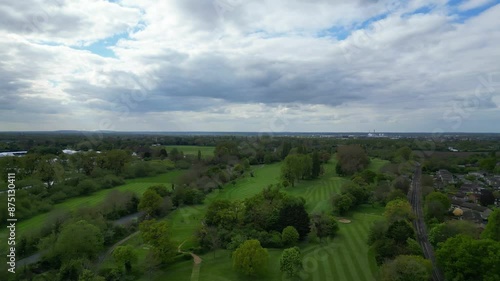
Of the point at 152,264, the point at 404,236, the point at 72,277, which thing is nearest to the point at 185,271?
the point at 152,264

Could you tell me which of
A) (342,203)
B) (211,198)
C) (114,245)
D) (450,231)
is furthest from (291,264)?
(211,198)

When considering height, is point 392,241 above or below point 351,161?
below

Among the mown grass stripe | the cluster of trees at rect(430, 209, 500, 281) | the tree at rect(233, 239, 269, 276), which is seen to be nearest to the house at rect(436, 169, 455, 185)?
the mown grass stripe

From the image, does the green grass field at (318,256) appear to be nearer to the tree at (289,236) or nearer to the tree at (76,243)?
the tree at (289,236)

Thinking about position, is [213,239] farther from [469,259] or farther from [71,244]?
[469,259]

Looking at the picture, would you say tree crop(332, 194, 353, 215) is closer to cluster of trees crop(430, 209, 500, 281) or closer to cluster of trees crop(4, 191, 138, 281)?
cluster of trees crop(430, 209, 500, 281)

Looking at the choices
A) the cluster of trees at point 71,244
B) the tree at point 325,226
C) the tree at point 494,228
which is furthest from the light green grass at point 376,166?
the cluster of trees at point 71,244
